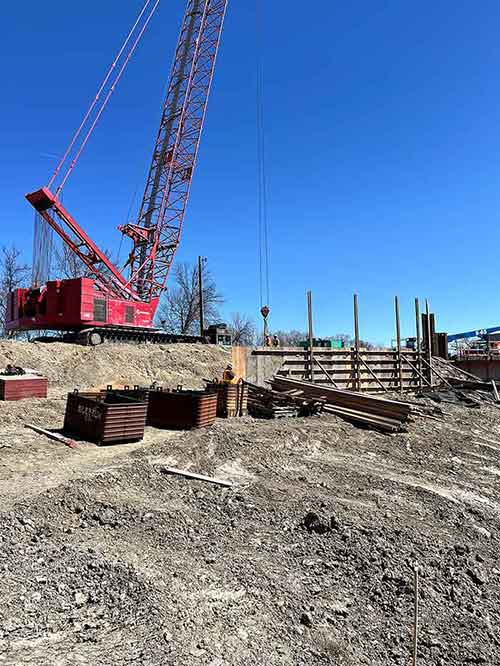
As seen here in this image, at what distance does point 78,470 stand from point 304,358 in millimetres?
11755

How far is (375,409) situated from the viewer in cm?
1170

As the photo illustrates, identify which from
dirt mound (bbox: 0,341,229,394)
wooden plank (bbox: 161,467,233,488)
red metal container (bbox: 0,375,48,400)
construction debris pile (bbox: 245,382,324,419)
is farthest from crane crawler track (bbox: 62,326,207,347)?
wooden plank (bbox: 161,467,233,488)

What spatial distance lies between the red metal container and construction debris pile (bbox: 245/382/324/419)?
5.66 meters

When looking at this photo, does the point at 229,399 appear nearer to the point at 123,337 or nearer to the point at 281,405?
the point at 281,405

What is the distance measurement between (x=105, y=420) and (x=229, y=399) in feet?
13.1

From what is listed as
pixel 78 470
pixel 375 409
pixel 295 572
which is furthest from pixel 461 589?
pixel 375 409

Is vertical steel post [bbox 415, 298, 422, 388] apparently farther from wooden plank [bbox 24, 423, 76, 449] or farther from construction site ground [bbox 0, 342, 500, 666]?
wooden plank [bbox 24, 423, 76, 449]

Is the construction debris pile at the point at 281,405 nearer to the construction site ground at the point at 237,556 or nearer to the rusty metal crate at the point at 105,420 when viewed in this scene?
the construction site ground at the point at 237,556

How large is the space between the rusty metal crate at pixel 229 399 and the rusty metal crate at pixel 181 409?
1129 millimetres

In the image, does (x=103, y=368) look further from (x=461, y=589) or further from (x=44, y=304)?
(x=461, y=589)

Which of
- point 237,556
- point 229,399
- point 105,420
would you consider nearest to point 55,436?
point 105,420

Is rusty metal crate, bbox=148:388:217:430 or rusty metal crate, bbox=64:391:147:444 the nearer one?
rusty metal crate, bbox=64:391:147:444

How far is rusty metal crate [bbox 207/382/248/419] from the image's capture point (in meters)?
11.3

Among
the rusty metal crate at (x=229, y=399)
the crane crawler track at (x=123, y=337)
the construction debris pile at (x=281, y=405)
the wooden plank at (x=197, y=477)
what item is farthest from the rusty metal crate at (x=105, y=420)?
the crane crawler track at (x=123, y=337)
